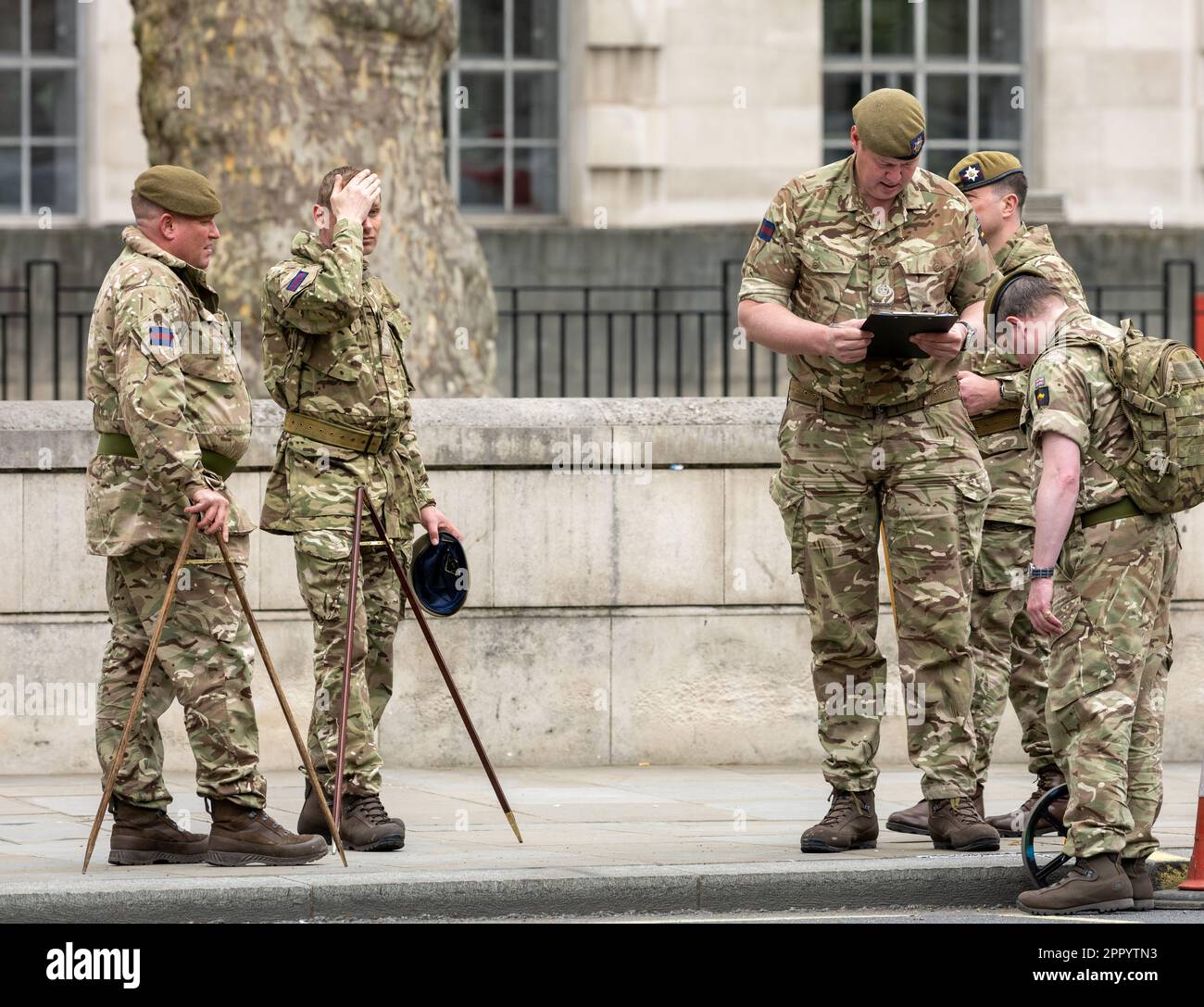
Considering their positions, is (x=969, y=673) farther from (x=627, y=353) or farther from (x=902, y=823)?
(x=627, y=353)

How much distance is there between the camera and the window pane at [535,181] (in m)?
18.0

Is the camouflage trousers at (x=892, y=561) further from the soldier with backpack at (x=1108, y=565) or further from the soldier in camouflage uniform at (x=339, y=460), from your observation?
the soldier in camouflage uniform at (x=339, y=460)

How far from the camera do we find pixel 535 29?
1803cm

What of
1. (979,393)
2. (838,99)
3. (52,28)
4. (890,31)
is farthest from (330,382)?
(890,31)

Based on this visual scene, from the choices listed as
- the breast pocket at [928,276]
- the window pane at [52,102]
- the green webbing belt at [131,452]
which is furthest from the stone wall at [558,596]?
the window pane at [52,102]

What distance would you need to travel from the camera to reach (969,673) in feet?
24.7

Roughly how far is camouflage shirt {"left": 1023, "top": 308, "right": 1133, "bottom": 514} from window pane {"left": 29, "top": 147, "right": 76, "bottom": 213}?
39.6 ft

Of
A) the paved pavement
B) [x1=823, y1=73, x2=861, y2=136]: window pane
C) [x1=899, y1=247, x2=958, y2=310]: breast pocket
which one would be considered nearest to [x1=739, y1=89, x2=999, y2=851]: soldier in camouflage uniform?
[x1=899, y1=247, x2=958, y2=310]: breast pocket

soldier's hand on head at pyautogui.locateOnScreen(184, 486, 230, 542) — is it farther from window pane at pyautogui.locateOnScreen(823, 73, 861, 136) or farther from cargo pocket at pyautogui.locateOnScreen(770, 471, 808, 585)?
window pane at pyautogui.locateOnScreen(823, 73, 861, 136)

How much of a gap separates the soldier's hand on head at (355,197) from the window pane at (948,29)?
1177 cm

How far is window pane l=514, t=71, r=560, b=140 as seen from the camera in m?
18.0

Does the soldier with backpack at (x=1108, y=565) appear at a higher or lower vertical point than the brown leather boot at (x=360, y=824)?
higher

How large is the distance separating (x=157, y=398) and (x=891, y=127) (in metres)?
2.34
